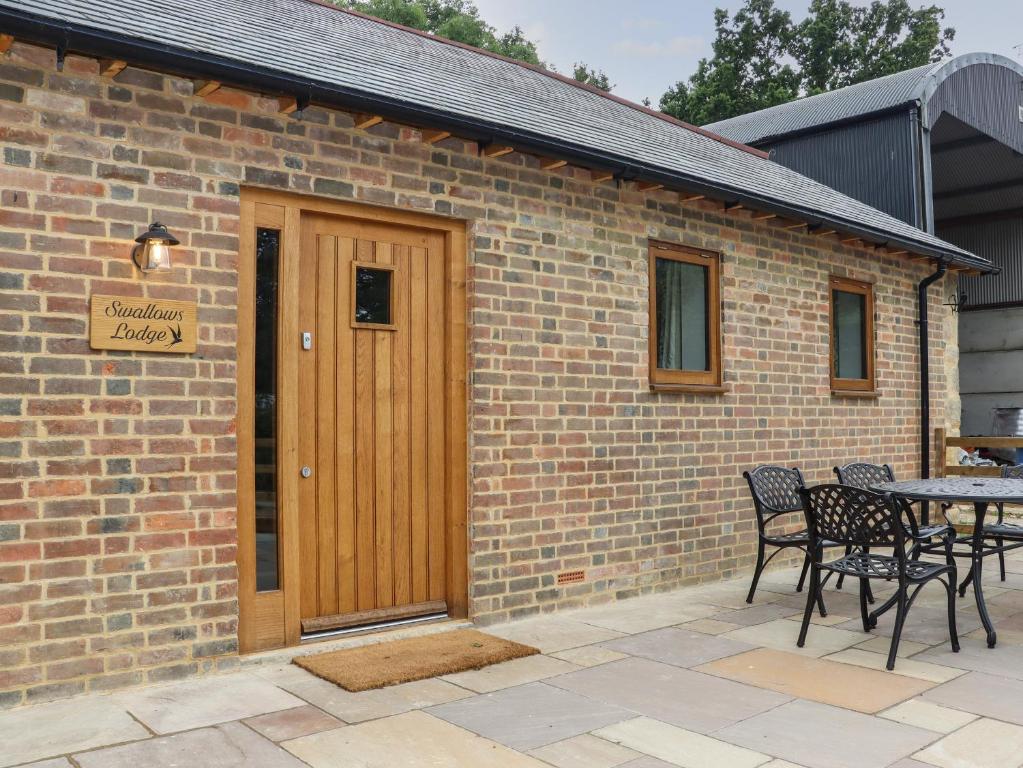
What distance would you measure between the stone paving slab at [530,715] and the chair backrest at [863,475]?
11.0 ft

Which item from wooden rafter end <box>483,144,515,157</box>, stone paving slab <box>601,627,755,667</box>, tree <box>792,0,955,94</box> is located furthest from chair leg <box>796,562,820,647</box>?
tree <box>792,0,955,94</box>

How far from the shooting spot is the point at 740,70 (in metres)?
34.0

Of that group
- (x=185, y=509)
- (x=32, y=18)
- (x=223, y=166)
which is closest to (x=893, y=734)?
(x=185, y=509)

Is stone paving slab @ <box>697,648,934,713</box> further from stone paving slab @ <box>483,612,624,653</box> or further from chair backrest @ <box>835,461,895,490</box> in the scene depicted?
chair backrest @ <box>835,461,895,490</box>

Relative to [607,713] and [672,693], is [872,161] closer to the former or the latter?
[672,693]

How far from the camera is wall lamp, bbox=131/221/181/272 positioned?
13.8ft

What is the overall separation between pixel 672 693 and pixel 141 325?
307cm

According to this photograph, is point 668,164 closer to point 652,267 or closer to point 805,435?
point 652,267

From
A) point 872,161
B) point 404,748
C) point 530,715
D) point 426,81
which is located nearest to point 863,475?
point 530,715

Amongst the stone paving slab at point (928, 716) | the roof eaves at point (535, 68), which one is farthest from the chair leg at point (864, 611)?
the roof eaves at point (535, 68)

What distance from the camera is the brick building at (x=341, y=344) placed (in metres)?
4.05

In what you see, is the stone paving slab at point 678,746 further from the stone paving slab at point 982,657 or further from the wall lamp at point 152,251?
the wall lamp at point 152,251

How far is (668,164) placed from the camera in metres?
6.64

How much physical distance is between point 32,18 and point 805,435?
654 cm
